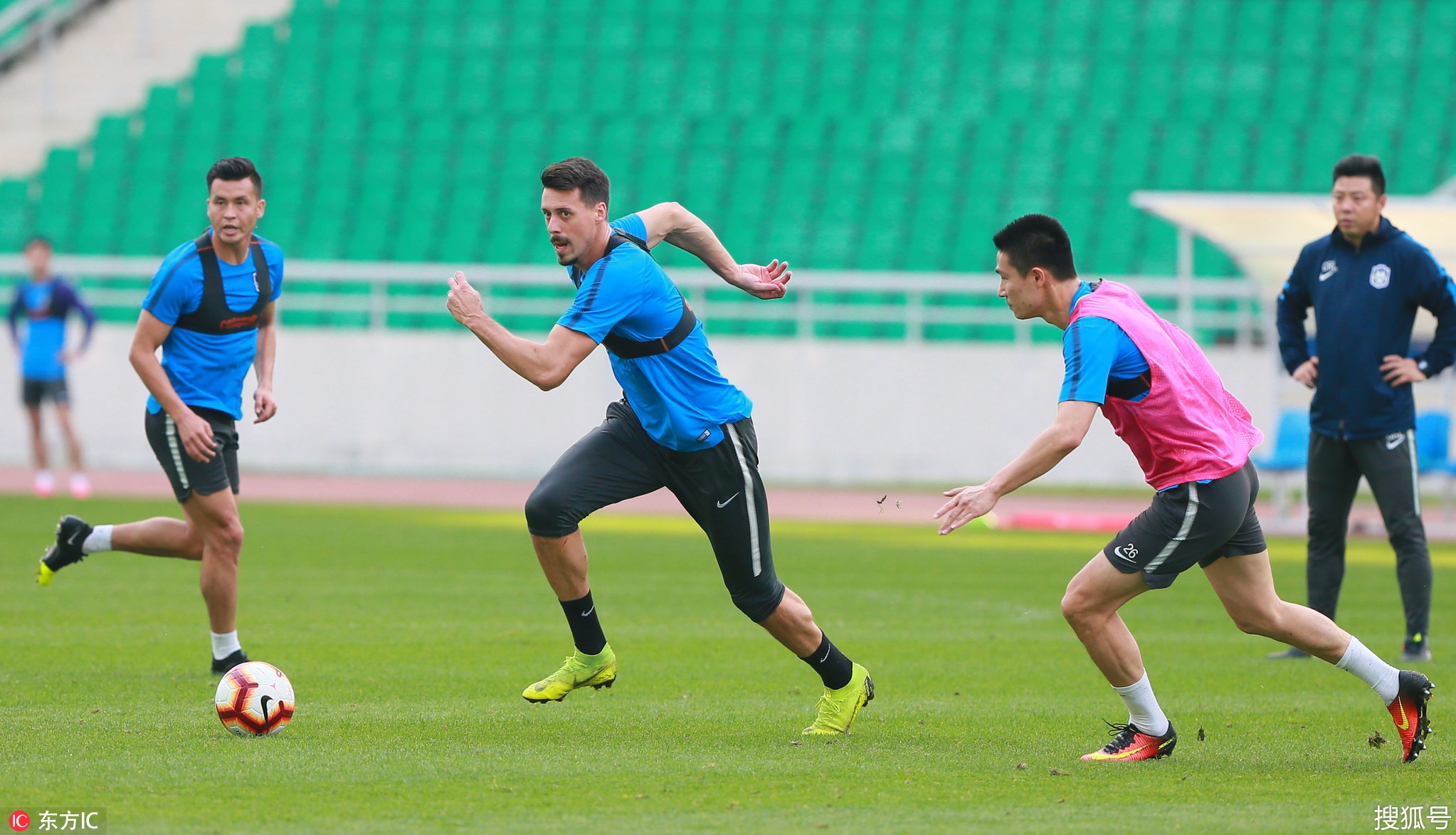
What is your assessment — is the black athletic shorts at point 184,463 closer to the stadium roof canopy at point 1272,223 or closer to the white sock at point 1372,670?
the white sock at point 1372,670

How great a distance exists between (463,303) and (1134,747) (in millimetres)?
2840

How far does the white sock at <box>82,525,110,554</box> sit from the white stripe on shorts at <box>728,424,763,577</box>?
142 inches

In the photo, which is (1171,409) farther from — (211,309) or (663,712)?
(211,309)

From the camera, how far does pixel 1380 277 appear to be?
8.57 m

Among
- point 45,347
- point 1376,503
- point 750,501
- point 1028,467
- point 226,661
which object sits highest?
point 1028,467

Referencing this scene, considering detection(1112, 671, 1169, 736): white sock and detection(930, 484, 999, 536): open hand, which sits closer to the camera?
detection(930, 484, 999, 536): open hand

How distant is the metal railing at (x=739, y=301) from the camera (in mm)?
20594

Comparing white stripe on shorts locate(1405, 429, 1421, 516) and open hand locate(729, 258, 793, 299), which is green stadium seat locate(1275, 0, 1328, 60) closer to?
Result: white stripe on shorts locate(1405, 429, 1421, 516)

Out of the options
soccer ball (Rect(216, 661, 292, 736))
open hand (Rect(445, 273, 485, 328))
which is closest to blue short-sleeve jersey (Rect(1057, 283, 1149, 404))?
open hand (Rect(445, 273, 485, 328))

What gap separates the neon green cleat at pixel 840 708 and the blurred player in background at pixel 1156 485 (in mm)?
903

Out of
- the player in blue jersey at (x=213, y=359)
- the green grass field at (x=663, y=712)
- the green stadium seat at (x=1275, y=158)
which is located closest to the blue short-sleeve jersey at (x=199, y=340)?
the player in blue jersey at (x=213, y=359)

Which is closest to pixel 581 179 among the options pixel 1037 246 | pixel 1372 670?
pixel 1037 246

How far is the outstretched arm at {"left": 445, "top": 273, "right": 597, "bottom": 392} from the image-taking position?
225 inches

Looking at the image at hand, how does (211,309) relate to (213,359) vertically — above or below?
above
